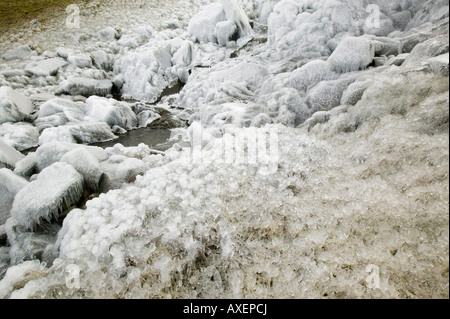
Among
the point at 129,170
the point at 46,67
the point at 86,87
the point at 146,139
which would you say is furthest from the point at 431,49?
the point at 46,67

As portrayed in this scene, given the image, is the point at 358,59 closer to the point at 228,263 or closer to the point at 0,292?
the point at 228,263

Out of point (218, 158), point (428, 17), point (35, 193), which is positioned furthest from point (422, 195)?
point (428, 17)

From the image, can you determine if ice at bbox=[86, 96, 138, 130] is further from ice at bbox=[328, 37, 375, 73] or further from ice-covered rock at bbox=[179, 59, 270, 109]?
ice at bbox=[328, 37, 375, 73]

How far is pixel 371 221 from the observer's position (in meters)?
2.38

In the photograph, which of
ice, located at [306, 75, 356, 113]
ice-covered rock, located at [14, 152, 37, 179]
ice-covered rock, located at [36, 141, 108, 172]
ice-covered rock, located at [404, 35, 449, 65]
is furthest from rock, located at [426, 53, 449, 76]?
ice-covered rock, located at [14, 152, 37, 179]

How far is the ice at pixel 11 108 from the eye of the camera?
7234mm

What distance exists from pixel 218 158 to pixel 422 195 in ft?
8.03

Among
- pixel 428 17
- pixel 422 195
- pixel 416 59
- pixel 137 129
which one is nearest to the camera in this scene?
pixel 422 195

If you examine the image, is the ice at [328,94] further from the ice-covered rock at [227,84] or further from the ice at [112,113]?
the ice at [112,113]
